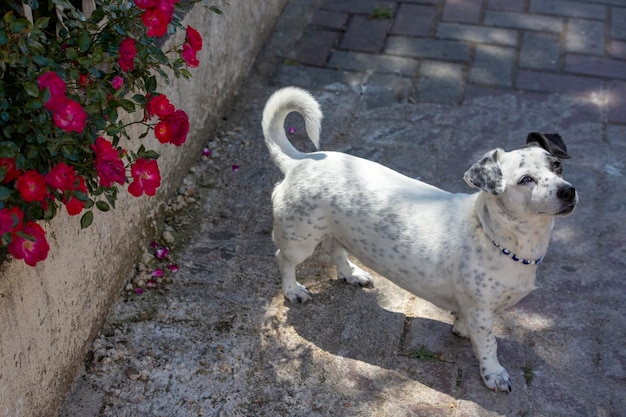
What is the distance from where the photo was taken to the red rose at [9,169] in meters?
2.32

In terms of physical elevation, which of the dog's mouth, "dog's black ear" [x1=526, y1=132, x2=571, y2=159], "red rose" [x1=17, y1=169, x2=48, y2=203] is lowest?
the dog's mouth

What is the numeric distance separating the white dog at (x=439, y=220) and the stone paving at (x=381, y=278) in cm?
23

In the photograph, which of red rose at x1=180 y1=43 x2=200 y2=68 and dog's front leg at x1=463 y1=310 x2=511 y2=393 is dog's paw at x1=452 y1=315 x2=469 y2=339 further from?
red rose at x1=180 y1=43 x2=200 y2=68

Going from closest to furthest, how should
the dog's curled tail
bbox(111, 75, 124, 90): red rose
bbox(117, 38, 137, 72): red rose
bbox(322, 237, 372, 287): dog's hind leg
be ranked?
bbox(117, 38, 137, 72): red rose
bbox(111, 75, 124, 90): red rose
the dog's curled tail
bbox(322, 237, 372, 287): dog's hind leg

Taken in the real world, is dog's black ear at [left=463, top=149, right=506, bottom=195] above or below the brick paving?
above

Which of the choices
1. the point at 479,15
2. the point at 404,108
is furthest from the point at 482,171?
the point at 479,15

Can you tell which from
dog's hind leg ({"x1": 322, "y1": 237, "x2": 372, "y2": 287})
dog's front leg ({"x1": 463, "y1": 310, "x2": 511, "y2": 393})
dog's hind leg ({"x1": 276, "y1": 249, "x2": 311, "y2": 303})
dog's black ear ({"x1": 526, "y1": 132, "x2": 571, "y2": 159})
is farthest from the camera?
dog's hind leg ({"x1": 322, "y1": 237, "x2": 372, "y2": 287})

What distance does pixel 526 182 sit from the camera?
9.33 ft

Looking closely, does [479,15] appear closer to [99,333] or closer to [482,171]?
[482,171]

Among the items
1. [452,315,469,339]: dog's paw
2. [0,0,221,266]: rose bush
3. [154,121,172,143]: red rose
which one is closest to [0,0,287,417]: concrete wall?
[0,0,221,266]: rose bush

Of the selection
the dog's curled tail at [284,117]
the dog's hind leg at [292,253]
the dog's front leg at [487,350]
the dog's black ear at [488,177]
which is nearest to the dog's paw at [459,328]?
the dog's front leg at [487,350]

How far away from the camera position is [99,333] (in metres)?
3.43

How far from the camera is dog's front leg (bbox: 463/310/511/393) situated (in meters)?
3.15

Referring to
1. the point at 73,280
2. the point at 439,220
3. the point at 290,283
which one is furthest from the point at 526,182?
the point at 73,280
